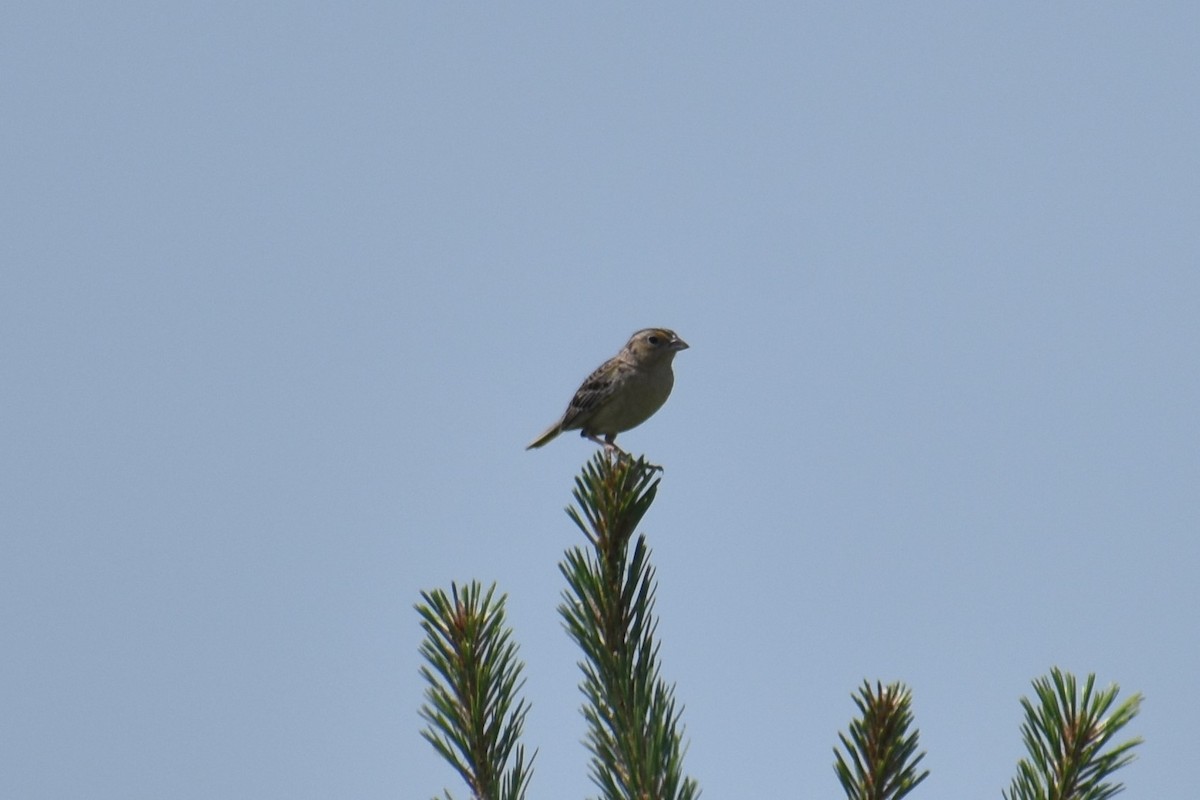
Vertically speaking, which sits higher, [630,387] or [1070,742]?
[630,387]

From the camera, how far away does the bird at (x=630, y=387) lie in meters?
13.5

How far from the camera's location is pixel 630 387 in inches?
531

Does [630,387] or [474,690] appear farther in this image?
[630,387]

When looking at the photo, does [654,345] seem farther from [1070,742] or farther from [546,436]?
[1070,742]

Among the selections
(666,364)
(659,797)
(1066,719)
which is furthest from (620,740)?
(666,364)

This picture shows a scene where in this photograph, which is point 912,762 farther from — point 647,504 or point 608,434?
point 608,434

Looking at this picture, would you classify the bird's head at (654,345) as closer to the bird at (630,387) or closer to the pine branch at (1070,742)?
the bird at (630,387)

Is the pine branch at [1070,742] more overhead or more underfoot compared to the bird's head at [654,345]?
more underfoot

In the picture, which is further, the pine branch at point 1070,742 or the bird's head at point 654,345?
the bird's head at point 654,345

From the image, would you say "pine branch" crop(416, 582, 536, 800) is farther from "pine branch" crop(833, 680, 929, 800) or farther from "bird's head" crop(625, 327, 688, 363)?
"bird's head" crop(625, 327, 688, 363)

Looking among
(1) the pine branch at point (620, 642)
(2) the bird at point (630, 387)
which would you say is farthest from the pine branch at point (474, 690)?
(2) the bird at point (630, 387)

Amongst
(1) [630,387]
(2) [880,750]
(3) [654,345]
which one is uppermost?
(3) [654,345]

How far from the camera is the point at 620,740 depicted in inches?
165

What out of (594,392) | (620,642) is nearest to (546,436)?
(594,392)
